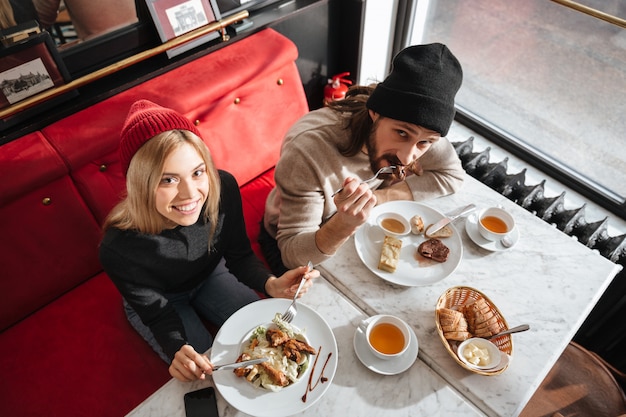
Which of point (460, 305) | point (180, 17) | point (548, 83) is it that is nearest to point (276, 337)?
point (460, 305)

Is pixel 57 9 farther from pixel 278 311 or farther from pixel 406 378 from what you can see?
pixel 406 378

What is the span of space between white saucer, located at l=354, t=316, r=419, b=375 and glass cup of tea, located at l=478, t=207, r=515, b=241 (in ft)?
1.49

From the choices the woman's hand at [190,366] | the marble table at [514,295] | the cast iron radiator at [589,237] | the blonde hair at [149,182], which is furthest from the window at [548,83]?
the woman's hand at [190,366]

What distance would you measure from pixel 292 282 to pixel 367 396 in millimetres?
390

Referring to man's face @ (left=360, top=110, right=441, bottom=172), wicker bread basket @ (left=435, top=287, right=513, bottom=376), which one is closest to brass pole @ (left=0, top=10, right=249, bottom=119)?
man's face @ (left=360, top=110, right=441, bottom=172)

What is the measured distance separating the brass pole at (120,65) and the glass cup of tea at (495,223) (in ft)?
4.12

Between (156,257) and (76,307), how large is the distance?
57 centimetres

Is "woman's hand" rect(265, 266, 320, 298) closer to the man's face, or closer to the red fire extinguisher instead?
the man's face

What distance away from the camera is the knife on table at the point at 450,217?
1.45 m

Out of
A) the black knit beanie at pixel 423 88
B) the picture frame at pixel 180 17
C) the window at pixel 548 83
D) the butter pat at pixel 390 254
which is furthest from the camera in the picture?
the window at pixel 548 83

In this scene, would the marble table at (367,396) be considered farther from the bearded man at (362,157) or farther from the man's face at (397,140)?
the man's face at (397,140)

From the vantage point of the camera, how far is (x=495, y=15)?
8.50 feet

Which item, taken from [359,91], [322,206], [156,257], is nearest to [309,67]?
[359,91]

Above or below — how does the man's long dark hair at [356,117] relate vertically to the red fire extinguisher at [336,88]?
above
